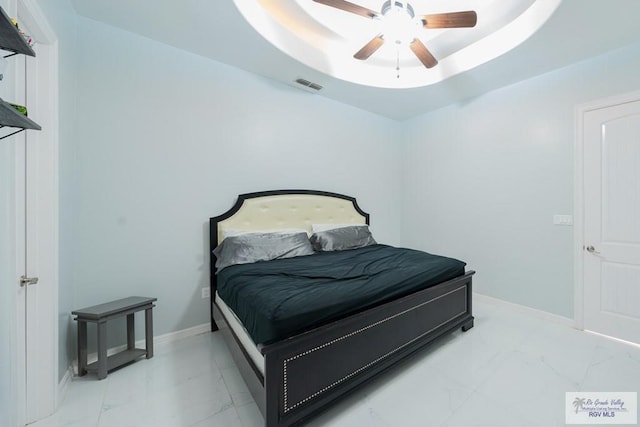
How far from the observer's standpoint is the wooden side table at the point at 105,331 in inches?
72.2

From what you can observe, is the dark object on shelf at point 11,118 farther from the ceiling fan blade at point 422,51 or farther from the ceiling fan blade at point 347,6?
the ceiling fan blade at point 422,51

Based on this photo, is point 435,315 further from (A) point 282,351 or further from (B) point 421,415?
(A) point 282,351

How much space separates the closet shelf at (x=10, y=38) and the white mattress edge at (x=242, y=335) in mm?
1578

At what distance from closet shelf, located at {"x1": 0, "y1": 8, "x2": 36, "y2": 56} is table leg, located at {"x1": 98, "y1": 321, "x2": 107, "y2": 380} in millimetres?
1685

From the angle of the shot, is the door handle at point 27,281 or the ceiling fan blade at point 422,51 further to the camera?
the ceiling fan blade at point 422,51

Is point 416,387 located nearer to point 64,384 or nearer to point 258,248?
point 258,248

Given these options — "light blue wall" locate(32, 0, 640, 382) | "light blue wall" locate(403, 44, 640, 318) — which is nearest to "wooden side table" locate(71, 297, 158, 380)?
"light blue wall" locate(32, 0, 640, 382)

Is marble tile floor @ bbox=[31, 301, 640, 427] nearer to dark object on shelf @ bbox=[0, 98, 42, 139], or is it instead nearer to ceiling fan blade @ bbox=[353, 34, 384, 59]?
dark object on shelf @ bbox=[0, 98, 42, 139]

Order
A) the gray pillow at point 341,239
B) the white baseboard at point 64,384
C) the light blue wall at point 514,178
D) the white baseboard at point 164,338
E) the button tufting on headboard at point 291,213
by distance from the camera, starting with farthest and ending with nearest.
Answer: the gray pillow at point 341,239
the button tufting on headboard at point 291,213
the light blue wall at point 514,178
the white baseboard at point 164,338
the white baseboard at point 64,384

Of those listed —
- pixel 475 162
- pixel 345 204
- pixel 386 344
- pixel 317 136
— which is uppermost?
pixel 317 136

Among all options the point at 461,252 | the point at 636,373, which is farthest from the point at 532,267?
the point at 636,373

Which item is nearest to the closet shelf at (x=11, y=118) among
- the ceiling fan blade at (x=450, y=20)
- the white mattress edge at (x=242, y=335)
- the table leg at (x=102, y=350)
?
the white mattress edge at (x=242, y=335)

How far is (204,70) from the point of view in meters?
2.67

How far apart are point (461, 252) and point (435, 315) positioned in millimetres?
1751
